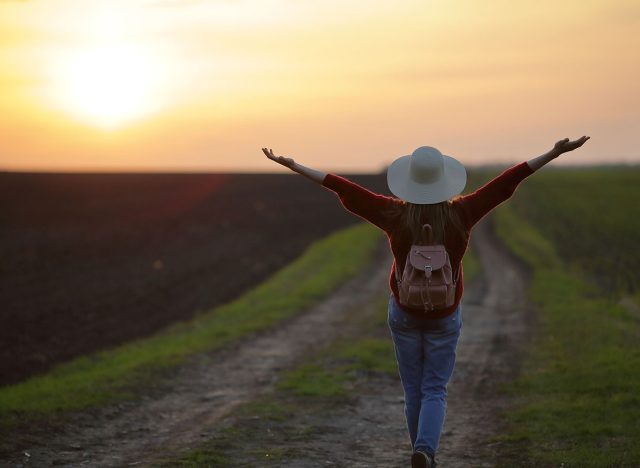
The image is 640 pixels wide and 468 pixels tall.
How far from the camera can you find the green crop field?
8.84 meters

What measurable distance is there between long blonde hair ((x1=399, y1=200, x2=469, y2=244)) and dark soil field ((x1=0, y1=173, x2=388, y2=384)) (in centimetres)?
856

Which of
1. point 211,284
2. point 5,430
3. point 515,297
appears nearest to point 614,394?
point 5,430

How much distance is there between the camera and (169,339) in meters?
16.3

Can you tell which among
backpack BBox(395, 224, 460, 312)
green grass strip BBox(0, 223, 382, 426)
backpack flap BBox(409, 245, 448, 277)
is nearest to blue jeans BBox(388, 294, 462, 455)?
backpack BBox(395, 224, 460, 312)

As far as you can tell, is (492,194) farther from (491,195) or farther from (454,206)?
(454,206)

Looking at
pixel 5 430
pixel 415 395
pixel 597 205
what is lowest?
pixel 5 430

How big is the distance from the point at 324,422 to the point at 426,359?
344cm

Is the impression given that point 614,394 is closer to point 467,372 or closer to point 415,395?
point 467,372

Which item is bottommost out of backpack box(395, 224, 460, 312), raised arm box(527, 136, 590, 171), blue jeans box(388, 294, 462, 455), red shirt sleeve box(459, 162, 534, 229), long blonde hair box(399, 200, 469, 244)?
blue jeans box(388, 294, 462, 455)

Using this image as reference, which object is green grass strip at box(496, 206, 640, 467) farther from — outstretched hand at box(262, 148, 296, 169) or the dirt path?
outstretched hand at box(262, 148, 296, 169)

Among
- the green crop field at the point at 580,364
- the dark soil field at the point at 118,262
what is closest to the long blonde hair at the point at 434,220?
the green crop field at the point at 580,364

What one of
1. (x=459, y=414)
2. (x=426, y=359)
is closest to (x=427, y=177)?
(x=426, y=359)

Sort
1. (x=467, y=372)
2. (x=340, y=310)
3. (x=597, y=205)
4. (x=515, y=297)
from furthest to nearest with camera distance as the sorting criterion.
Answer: (x=597, y=205) → (x=515, y=297) → (x=340, y=310) → (x=467, y=372)

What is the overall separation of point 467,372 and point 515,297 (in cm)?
897
